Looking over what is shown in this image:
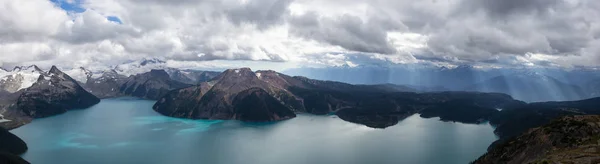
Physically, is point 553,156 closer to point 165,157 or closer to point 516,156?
point 516,156

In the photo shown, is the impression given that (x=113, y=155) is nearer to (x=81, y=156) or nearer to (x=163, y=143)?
(x=81, y=156)

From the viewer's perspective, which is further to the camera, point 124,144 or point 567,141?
point 124,144

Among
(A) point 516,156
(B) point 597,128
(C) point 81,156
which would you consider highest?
(B) point 597,128

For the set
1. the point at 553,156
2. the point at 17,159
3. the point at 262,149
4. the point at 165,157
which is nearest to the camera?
the point at 553,156

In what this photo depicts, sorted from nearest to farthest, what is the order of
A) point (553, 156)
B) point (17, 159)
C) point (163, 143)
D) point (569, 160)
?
point (569, 160) → point (553, 156) → point (17, 159) → point (163, 143)

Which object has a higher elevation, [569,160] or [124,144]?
[569,160]

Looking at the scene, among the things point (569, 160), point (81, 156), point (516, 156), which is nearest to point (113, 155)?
point (81, 156)

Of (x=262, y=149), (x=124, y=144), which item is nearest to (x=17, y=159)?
(x=124, y=144)
